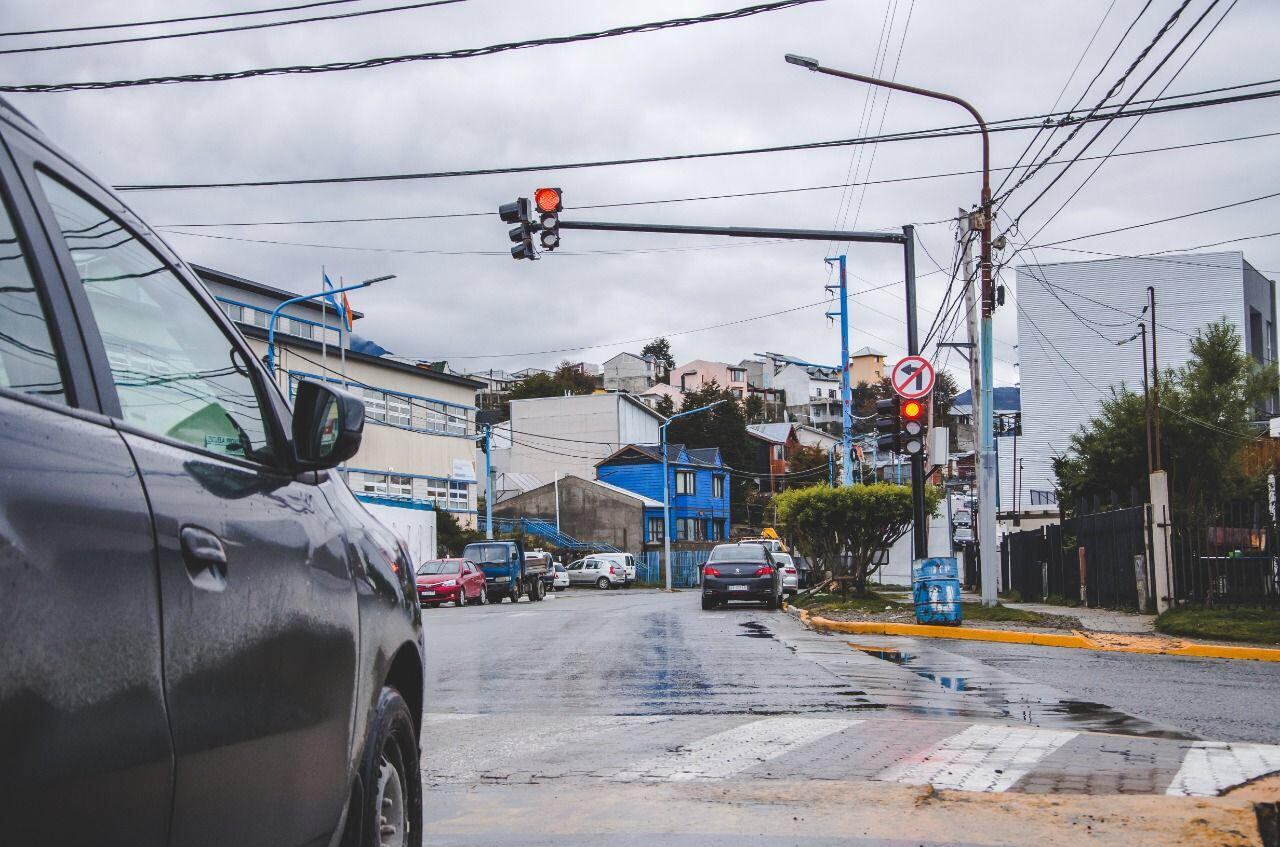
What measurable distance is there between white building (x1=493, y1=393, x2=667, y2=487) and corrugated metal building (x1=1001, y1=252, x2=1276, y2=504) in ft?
97.7

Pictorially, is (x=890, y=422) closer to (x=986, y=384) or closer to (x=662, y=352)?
(x=986, y=384)

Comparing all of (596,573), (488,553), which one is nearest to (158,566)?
(488,553)

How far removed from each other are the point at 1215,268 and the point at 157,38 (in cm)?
5285

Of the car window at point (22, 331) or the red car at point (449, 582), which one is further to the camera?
the red car at point (449, 582)

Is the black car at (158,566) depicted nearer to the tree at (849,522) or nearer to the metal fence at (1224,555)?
the metal fence at (1224,555)

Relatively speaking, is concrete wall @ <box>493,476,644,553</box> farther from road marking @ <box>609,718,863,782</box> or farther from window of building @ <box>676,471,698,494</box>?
road marking @ <box>609,718,863,782</box>

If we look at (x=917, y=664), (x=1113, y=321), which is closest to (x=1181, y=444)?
(x=1113, y=321)

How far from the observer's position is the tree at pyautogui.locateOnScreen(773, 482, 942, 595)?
92.9 ft

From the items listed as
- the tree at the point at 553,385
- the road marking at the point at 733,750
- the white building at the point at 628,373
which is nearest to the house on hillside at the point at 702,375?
the white building at the point at 628,373

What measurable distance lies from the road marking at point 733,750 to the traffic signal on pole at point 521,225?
1030 centimetres

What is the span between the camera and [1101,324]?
198 feet

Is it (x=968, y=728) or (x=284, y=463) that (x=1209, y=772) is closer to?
(x=968, y=728)

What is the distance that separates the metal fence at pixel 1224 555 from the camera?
738 inches

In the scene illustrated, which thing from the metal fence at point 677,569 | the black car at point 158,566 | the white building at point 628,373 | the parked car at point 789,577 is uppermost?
the white building at point 628,373
